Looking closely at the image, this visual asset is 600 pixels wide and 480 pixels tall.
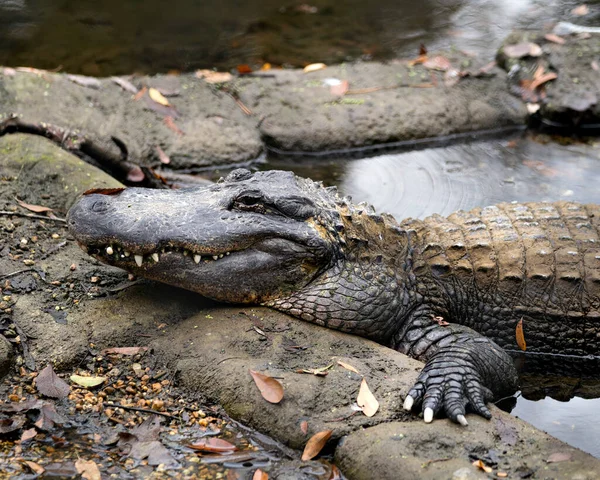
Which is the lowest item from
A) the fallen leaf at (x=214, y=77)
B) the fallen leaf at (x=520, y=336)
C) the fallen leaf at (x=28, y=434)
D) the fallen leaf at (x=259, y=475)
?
the fallen leaf at (x=520, y=336)

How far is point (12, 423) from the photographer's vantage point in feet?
13.0

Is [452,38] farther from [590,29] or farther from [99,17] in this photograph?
[99,17]

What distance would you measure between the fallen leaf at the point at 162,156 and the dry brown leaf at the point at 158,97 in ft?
2.09

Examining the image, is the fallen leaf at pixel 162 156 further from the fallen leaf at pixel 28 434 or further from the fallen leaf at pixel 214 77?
the fallen leaf at pixel 28 434

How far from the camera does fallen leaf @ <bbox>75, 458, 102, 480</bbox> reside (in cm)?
369

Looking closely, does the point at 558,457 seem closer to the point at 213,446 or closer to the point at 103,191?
the point at 213,446

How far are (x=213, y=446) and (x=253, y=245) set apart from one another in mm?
1324

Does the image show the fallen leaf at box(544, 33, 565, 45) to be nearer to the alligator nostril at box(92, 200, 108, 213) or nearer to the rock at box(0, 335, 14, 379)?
the alligator nostril at box(92, 200, 108, 213)

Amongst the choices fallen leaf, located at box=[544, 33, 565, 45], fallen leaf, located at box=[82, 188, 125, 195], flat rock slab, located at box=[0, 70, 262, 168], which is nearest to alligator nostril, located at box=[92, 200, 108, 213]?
fallen leaf, located at box=[82, 188, 125, 195]

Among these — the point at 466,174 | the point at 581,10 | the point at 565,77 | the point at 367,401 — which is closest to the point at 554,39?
the point at 565,77

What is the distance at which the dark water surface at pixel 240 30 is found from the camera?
10.2m

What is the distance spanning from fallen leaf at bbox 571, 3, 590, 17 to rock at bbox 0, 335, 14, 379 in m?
9.37

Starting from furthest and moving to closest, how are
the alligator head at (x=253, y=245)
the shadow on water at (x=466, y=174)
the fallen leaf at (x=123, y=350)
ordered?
the shadow on water at (x=466, y=174) → the alligator head at (x=253, y=245) → the fallen leaf at (x=123, y=350)

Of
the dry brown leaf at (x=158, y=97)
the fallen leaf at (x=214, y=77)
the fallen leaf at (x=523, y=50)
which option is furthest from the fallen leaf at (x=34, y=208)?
the fallen leaf at (x=523, y=50)
